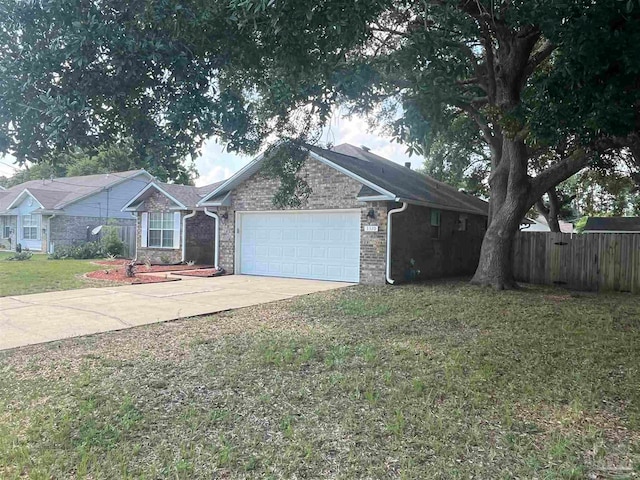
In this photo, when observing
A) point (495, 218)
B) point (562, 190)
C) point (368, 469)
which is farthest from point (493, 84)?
point (562, 190)

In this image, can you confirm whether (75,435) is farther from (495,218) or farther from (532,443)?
(495,218)

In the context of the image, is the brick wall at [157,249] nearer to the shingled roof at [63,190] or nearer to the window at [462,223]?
the shingled roof at [63,190]

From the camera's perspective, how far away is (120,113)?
4617mm

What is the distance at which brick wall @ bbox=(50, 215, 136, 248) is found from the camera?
86.0 ft

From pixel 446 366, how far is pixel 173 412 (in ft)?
9.36

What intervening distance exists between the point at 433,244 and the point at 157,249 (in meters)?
11.4

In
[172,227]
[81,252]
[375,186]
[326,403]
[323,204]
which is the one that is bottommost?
[326,403]

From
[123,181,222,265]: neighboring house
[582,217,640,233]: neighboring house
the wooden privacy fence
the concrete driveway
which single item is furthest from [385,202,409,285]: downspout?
[582,217,640,233]: neighboring house

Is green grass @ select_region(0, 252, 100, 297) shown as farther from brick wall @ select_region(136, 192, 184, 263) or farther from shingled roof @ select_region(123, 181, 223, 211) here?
shingled roof @ select_region(123, 181, 223, 211)

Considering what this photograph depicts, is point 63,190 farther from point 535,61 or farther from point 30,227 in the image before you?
point 535,61

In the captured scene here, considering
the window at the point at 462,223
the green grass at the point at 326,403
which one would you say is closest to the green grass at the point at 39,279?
the green grass at the point at 326,403

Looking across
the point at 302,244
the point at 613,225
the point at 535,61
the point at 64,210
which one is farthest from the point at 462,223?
the point at 64,210

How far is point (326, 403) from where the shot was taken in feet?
13.6

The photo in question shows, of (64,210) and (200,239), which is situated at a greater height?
(64,210)
